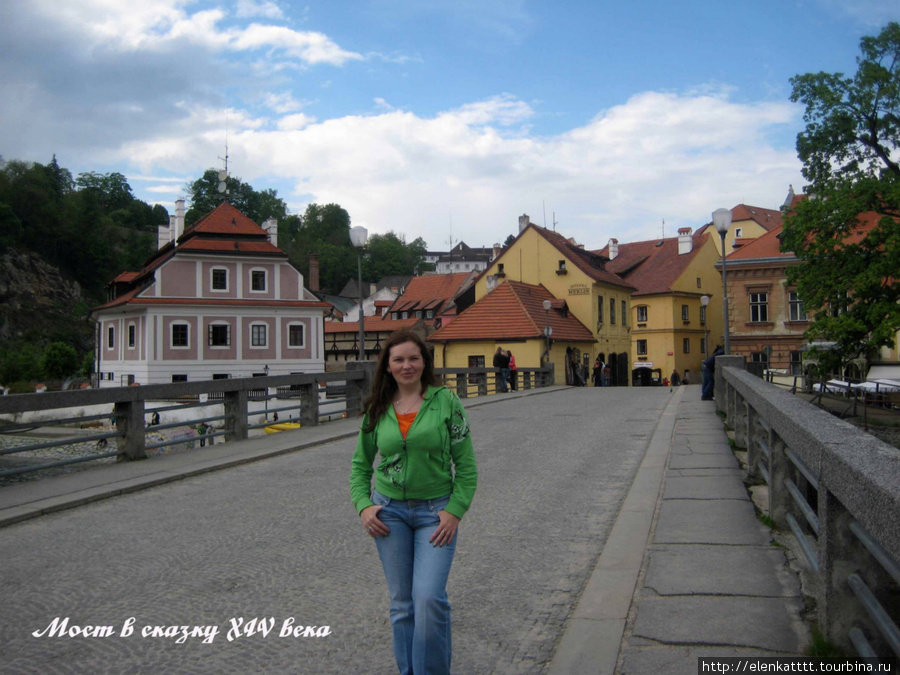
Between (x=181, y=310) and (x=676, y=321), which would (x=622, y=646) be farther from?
(x=676, y=321)

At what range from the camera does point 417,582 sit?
3457mm

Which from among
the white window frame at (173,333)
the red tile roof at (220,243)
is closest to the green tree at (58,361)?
the red tile roof at (220,243)

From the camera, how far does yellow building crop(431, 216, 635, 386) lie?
44.8 metres

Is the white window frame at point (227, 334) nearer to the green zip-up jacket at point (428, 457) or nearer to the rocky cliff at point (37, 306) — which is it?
the rocky cliff at point (37, 306)

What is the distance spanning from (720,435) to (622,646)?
9.74m

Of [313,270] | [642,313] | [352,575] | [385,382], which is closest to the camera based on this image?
[385,382]

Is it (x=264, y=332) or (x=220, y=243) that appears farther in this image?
(x=264, y=332)

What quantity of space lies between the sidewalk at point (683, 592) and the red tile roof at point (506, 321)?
34.6 m

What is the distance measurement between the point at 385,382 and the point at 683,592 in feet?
7.93

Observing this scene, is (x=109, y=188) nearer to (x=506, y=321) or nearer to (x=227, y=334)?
(x=227, y=334)

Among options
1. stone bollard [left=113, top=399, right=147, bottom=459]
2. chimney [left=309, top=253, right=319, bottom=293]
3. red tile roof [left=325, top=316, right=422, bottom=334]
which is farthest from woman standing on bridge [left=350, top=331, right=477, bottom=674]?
red tile roof [left=325, top=316, right=422, bottom=334]

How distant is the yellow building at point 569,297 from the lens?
44.8 meters

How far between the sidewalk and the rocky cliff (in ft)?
250

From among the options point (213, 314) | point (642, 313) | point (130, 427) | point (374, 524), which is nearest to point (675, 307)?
point (642, 313)
